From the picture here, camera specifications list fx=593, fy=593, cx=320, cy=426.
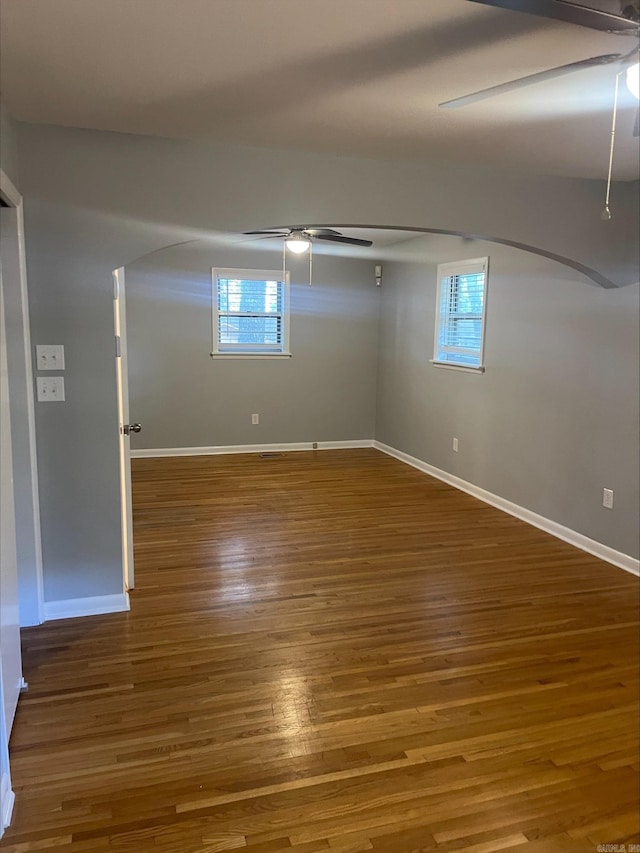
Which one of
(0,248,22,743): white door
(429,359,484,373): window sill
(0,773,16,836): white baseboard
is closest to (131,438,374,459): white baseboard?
(429,359,484,373): window sill

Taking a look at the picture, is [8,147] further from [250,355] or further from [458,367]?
[250,355]

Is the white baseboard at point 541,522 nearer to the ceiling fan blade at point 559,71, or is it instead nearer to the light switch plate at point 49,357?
the ceiling fan blade at point 559,71

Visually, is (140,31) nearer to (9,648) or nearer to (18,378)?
(18,378)

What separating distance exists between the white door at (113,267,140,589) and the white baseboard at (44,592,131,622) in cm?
9

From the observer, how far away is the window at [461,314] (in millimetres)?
5133

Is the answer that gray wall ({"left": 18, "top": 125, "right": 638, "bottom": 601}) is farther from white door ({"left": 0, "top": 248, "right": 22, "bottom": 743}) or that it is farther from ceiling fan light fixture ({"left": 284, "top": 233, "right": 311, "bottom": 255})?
ceiling fan light fixture ({"left": 284, "top": 233, "right": 311, "bottom": 255})

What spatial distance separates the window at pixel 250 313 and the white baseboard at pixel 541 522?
2.10m

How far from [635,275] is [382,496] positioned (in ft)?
8.58

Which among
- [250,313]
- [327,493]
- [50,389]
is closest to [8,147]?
[50,389]

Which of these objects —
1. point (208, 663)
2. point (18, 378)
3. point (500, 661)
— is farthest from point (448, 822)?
point (18, 378)

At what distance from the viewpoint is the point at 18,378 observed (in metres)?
2.71

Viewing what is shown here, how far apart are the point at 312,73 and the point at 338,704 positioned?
2.35 m

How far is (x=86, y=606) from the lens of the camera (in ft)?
10.00

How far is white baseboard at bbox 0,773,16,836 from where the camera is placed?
67.1 inches
